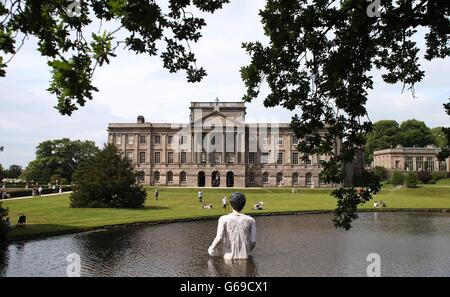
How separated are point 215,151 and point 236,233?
7064cm

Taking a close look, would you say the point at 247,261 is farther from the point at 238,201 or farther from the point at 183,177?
the point at 183,177

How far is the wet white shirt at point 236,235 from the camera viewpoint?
11.8 metres

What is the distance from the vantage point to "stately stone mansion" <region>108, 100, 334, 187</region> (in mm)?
81125

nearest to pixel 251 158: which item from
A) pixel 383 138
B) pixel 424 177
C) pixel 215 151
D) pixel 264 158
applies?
pixel 264 158

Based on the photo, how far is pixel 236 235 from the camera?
12.0 metres

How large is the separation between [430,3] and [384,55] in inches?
85.4

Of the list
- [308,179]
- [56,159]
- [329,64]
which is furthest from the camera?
[56,159]

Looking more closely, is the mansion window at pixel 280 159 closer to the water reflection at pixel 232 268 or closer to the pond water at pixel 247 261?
the pond water at pixel 247 261

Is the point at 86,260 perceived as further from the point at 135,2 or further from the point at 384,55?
the point at 384,55

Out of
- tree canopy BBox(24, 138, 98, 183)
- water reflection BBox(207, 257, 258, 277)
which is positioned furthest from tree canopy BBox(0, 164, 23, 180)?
water reflection BBox(207, 257, 258, 277)

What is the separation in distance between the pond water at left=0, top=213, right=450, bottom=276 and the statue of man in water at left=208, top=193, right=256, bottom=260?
0.37m

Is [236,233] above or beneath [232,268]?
above

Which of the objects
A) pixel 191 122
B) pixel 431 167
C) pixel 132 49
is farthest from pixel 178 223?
pixel 431 167

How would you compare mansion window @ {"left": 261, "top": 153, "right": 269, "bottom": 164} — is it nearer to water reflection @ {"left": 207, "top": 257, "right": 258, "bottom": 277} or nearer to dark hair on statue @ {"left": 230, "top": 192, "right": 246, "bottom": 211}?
water reflection @ {"left": 207, "top": 257, "right": 258, "bottom": 277}
